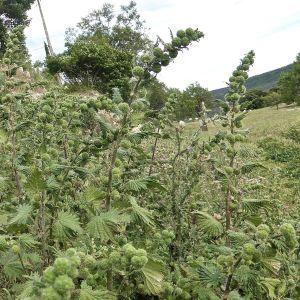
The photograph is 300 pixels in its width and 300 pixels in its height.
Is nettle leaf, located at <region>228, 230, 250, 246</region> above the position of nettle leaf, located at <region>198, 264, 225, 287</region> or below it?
above

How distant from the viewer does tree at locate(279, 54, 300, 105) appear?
59469 millimetres

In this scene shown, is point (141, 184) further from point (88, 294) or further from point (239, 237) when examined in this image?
point (88, 294)

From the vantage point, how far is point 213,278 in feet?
8.04

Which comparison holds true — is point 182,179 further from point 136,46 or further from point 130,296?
point 136,46

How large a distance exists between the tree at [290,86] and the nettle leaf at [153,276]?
58.3m

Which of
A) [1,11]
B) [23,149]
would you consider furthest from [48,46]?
[23,149]

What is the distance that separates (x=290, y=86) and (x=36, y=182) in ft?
204

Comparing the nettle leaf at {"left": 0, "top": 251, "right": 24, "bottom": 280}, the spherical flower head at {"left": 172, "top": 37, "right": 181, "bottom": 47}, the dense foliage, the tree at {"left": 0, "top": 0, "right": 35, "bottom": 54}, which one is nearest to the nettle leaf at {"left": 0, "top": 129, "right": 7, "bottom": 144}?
the dense foliage

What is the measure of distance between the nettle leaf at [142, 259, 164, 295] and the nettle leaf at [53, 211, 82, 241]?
1.39 ft

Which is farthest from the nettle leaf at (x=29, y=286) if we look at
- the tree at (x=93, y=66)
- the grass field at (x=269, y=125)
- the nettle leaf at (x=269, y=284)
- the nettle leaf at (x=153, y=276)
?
the tree at (x=93, y=66)

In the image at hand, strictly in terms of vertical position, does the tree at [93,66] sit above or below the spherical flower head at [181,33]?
above

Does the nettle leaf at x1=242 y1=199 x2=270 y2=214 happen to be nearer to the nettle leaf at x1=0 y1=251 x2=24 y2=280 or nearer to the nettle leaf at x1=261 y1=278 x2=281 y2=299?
the nettle leaf at x1=261 y1=278 x2=281 y2=299

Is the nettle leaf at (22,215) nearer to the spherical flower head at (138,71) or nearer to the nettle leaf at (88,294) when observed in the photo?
the nettle leaf at (88,294)

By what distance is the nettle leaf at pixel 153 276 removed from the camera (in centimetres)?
245
